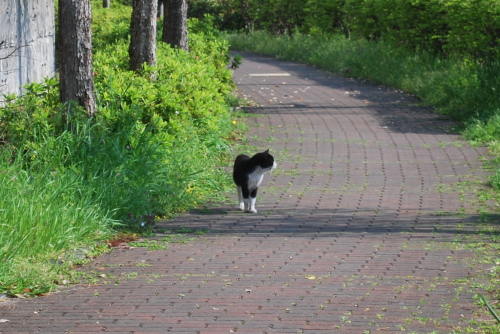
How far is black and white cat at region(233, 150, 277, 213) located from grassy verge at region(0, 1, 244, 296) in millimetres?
628

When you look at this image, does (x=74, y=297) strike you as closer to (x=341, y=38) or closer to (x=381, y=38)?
(x=381, y=38)

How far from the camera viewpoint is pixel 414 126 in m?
17.1

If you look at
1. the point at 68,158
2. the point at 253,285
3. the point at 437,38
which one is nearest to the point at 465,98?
the point at 437,38

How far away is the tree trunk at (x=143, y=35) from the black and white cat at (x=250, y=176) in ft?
12.9

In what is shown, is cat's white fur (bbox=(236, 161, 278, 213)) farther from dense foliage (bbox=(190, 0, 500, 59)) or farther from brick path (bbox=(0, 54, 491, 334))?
dense foliage (bbox=(190, 0, 500, 59))

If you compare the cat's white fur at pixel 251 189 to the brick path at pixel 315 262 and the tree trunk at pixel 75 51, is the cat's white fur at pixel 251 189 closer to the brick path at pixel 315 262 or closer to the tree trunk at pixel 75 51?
the brick path at pixel 315 262

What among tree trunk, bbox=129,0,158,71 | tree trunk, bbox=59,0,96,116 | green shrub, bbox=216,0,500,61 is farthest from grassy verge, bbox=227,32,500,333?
tree trunk, bbox=129,0,158,71

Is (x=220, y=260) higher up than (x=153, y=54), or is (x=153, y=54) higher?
(x=153, y=54)

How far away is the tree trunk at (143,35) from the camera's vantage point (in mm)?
13844

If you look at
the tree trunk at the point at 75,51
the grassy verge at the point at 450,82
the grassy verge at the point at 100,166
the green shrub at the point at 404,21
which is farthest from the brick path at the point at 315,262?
the green shrub at the point at 404,21

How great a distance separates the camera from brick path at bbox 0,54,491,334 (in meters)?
6.11

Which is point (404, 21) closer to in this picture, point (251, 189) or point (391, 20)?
point (391, 20)

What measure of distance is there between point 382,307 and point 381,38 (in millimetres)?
20829

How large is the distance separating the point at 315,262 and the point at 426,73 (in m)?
14.1
